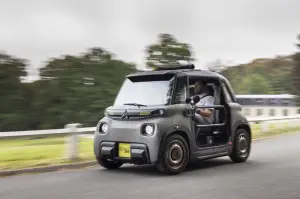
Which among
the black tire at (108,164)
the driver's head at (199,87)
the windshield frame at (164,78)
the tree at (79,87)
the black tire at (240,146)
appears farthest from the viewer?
the tree at (79,87)

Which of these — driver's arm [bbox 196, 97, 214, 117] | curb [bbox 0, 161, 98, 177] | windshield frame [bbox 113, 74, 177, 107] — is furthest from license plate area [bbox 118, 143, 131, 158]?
driver's arm [bbox 196, 97, 214, 117]

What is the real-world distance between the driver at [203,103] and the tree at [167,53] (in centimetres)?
2805

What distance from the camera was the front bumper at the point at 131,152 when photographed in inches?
320

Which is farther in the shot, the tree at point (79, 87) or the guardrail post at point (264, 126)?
the tree at point (79, 87)

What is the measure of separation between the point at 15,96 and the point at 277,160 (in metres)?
28.2

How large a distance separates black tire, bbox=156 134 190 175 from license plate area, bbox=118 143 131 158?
2.09 ft

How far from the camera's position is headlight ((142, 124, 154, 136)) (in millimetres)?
8172

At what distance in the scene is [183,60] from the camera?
38.5 metres

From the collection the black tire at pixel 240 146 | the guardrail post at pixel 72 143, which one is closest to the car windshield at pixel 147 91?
the guardrail post at pixel 72 143

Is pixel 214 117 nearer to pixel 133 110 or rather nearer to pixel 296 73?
pixel 133 110

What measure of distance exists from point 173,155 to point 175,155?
0.06 meters

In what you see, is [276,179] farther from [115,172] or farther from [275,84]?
[275,84]

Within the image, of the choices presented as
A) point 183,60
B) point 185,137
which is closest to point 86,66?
point 183,60

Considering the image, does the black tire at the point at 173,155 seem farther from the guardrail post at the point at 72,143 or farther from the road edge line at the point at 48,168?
the guardrail post at the point at 72,143
